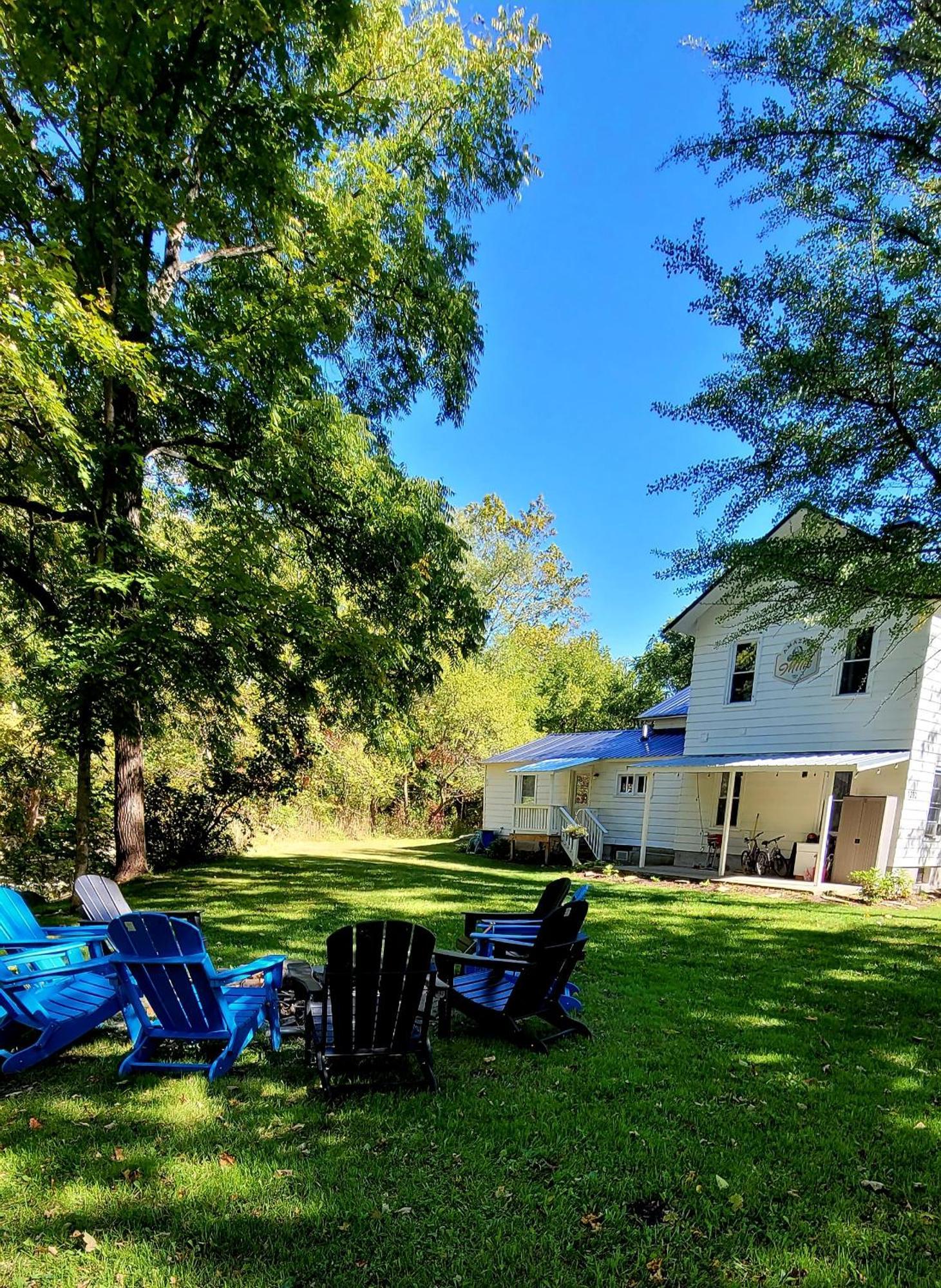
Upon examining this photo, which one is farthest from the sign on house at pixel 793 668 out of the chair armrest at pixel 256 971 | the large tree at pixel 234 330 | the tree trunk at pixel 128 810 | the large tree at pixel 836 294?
the tree trunk at pixel 128 810

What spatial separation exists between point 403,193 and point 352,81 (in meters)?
1.38

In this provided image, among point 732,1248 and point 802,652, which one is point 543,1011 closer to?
point 732,1248

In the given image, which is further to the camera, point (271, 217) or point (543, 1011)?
point (271, 217)

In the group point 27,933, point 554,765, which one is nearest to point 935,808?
point 554,765

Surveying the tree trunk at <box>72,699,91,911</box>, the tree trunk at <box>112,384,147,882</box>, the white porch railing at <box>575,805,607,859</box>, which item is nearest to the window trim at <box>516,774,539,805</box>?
the white porch railing at <box>575,805,607,859</box>

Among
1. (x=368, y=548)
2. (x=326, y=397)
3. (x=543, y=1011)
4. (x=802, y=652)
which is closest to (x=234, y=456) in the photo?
Result: (x=326, y=397)

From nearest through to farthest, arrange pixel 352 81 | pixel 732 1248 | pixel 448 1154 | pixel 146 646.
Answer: pixel 732 1248 → pixel 448 1154 → pixel 146 646 → pixel 352 81

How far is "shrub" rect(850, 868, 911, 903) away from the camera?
1119 centimetres

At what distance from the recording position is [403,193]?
8984mm

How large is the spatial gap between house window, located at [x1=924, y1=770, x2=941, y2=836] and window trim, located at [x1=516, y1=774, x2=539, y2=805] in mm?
9987

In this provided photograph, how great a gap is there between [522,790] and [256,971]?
656 inches

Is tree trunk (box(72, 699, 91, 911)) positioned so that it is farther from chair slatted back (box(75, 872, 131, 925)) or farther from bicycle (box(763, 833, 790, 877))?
bicycle (box(763, 833, 790, 877))

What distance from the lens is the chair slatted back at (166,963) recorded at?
11.0ft

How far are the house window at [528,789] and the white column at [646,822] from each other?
3.98 metres
